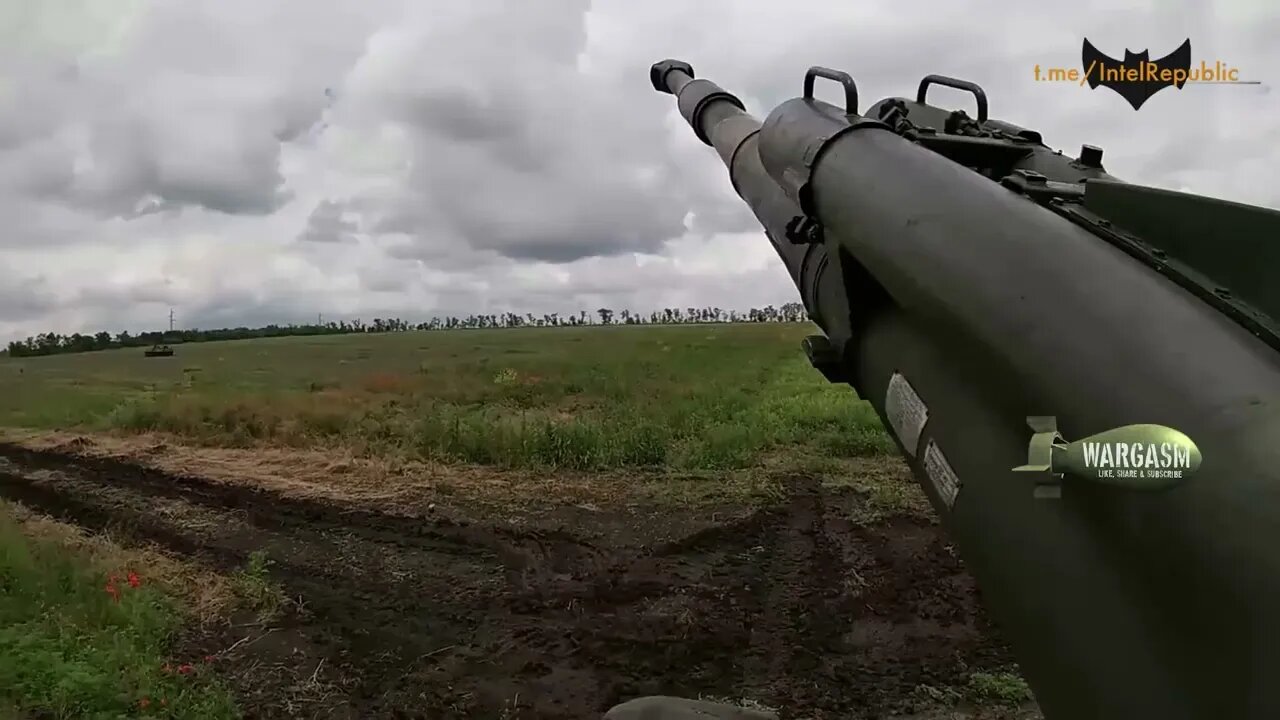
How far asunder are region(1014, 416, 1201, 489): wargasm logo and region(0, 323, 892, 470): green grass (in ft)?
28.0

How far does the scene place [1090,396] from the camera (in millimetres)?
1267

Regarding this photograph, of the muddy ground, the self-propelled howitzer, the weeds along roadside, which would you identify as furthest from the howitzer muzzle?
the weeds along roadside

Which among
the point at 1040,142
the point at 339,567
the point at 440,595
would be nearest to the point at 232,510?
the point at 339,567

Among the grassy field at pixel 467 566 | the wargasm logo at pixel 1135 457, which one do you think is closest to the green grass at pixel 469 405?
the grassy field at pixel 467 566

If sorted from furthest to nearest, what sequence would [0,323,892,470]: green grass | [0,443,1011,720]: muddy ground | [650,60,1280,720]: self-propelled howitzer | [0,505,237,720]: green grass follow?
1. [0,323,892,470]: green grass
2. [0,443,1011,720]: muddy ground
3. [0,505,237,720]: green grass
4. [650,60,1280,720]: self-propelled howitzer

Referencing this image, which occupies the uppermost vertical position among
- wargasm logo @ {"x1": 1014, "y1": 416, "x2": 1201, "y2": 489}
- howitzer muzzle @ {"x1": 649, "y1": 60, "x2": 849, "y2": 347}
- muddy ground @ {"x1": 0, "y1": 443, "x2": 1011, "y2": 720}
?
howitzer muzzle @ {"x1": 649, "y1": 60, "x2": 849, "y2": 347}

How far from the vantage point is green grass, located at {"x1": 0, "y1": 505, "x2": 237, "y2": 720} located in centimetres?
408

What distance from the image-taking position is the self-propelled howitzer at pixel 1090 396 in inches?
42.4

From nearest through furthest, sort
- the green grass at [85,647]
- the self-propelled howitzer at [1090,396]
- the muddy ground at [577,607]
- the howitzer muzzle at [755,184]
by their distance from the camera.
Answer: the self-propelled howitzer at [1090,396] < the howitzer muzzle at [755,184] < the green grass at [85,647] < the muddy ground at [577,607]

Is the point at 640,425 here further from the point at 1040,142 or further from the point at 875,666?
the point at 1040,142

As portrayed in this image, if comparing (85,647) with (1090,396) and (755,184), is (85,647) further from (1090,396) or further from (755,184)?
(1090,396)

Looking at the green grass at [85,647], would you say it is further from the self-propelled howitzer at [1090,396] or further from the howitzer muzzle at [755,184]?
the self-propelled howitzer at [1090,396]

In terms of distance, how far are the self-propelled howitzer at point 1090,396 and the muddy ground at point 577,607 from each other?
112 inches

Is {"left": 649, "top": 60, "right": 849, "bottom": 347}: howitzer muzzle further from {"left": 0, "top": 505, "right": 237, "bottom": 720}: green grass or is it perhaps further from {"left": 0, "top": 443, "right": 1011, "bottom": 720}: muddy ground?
{"left": 0, "top": 505, "right": 237, "bottom": 720}: green grass
